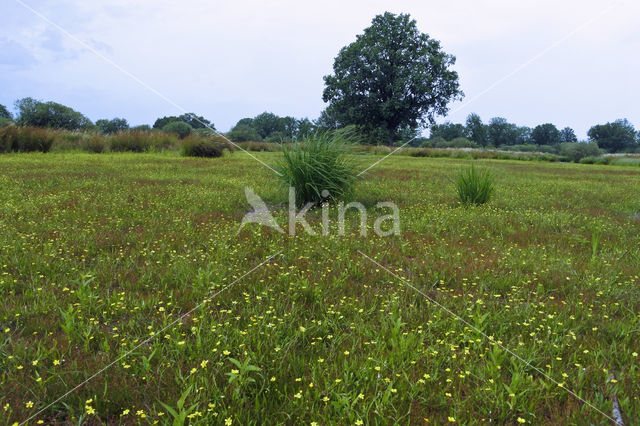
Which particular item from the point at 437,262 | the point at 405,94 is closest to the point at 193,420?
the point at 437,262

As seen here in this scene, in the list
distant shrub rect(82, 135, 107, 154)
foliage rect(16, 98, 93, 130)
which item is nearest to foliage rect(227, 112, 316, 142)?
distant shrub rect(82, 135, 107, 154)

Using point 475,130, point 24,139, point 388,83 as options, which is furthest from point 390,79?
point 475,130

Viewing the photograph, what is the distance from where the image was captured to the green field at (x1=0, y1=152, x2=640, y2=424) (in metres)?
2.16

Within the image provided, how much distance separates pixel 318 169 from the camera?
7172mm

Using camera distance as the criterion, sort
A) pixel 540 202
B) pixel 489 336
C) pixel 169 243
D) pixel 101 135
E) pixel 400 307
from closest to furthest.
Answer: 1. pixel 489 336
2. pixel 400 307
3. pixel 169 243
4. pixel 540 202
5. pixel 101 135

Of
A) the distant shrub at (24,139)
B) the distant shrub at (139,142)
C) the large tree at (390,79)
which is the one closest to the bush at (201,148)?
the distant shrub at (139,142)

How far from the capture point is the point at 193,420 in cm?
202

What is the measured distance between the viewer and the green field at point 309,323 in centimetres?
216

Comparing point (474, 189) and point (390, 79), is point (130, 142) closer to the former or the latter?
point (474, 189)

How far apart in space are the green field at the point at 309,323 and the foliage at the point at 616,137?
117306 mm

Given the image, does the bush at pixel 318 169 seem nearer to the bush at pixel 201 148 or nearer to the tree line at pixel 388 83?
the bush at pixel 201 148

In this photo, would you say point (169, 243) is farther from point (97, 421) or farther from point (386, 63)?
point (386, 63)

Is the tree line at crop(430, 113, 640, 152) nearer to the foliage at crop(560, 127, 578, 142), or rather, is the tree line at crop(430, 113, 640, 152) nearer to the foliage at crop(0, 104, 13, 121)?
the foliage at crop(560, 127, 578, 142)

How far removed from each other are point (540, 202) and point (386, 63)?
124 feet
